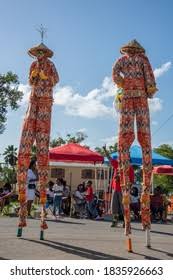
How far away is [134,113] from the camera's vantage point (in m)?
6.87

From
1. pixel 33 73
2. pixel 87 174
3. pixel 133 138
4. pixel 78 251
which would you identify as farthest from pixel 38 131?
pixel 87 174

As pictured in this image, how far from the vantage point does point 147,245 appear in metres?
6.55

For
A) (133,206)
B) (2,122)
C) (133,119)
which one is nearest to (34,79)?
(133,119)

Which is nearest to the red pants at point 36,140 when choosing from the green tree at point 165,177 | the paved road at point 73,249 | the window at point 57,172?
the paved road at point 73,249

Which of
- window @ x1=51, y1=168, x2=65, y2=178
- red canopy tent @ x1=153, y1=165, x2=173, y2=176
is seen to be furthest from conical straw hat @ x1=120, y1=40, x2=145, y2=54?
window @ x1=51, y1=168, x2=65, y2=178

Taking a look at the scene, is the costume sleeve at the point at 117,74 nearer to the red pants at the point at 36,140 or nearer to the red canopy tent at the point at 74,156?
the red pants at the point at 36,140

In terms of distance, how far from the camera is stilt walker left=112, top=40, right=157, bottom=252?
6727 millimetres

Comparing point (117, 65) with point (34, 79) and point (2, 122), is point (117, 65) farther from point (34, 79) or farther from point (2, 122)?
point (2, 122)

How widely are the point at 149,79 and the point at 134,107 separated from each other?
1.68ft

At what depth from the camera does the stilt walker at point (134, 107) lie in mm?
6727

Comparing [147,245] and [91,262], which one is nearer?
[91,262]

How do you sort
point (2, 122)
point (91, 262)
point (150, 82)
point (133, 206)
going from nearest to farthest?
1. point (91, 262)
2. point (150, 82)
3. point (133, 206)
4. point (2, 122)

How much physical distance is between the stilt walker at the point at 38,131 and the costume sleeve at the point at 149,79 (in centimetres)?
154

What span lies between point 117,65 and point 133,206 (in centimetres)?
951
